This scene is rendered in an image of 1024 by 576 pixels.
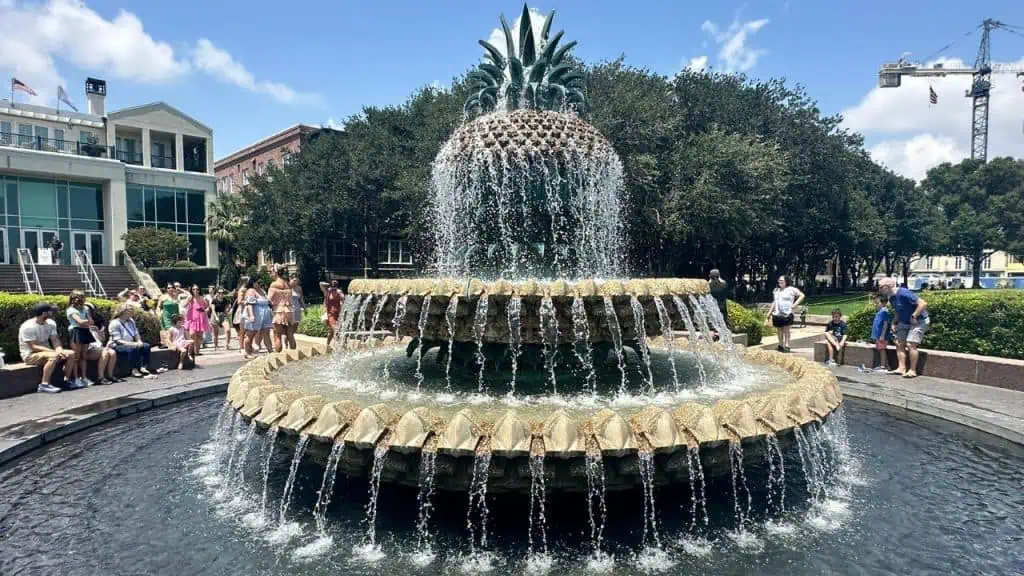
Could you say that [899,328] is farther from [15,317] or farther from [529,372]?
[15,317]

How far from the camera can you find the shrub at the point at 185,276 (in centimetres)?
3781

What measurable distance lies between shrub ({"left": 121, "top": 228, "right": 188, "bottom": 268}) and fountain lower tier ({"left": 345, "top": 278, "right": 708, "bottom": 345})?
3899 centimetres

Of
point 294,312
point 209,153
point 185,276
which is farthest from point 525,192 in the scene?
point 209,153

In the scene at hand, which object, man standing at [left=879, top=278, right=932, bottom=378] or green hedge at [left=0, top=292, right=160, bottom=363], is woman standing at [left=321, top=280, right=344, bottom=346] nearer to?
green hedge at [left=0, top=292, right=160, bottom=363]

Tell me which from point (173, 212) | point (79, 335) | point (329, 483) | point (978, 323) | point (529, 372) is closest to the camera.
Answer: point (329, 483)

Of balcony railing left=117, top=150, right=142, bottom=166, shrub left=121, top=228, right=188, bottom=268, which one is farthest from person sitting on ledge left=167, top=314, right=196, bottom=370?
balcony railing left=117, top=150, right=142, bottom=166

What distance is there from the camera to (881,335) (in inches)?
459

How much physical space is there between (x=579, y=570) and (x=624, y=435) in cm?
105

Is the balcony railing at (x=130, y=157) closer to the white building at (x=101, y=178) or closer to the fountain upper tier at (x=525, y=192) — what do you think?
the white building at (x=101, y=178)

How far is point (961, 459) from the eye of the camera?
6715 millimetres

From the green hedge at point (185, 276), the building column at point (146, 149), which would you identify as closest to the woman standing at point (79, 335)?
the green hedge at point (185, 276)

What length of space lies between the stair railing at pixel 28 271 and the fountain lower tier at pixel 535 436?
33.9m

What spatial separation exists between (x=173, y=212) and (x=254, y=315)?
118ft

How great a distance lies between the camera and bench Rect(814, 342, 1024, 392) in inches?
393
